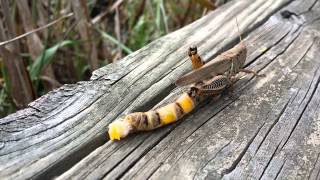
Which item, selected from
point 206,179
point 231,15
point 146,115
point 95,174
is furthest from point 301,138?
point 231,15

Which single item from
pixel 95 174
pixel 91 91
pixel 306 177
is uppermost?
pixel 91 91

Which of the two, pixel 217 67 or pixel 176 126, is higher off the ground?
pixel 217 67

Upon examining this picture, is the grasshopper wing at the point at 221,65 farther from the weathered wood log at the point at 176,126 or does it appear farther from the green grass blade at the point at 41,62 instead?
the green grass blade at the point at 41,62

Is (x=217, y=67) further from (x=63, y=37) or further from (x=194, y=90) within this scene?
(x=63, y=37)

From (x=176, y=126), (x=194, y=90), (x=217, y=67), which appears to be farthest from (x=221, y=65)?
(x=176, y=126)

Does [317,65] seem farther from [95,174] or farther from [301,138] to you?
[95,174]

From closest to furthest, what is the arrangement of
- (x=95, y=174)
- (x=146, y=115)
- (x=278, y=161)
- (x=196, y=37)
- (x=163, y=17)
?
1. (x=95, y=174)
2. (x=278, y=161)
3. (x=146, y=115)
4. (x=196, y=37)
5. (x=163, y=17)
